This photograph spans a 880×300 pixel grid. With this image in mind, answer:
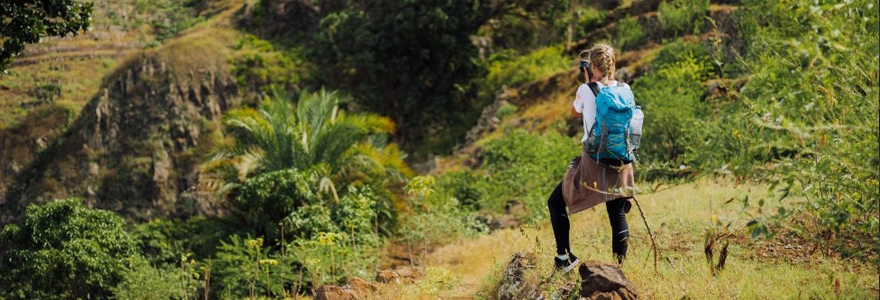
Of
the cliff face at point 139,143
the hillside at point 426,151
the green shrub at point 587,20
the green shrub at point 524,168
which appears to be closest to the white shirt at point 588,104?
the hillside at point 426,151

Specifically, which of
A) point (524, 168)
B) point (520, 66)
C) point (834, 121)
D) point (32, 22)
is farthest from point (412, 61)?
point (834, 121)

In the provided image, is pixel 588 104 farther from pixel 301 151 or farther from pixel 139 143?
pixel 139 143

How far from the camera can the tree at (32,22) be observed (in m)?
10.0

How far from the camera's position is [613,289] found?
5516mm

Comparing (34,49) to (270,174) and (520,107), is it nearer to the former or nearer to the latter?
(520,107)

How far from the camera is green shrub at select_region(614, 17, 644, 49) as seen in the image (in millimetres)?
22859

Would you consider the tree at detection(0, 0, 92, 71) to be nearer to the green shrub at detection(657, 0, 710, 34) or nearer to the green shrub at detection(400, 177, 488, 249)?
the green shrub at detection(400, 177, 488, 249)

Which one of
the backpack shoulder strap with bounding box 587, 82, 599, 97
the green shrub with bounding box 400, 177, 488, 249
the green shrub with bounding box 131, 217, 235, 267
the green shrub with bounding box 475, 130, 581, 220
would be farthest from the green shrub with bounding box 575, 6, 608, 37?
the backpack shoulder strap with bounding box 587, 82, 599, 97

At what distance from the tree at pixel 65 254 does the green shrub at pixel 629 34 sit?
14.9 metres

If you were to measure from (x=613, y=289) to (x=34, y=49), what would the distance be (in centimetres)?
3315

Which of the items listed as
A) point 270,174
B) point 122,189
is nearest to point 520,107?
point 270,174

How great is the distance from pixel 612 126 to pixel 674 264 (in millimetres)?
1562

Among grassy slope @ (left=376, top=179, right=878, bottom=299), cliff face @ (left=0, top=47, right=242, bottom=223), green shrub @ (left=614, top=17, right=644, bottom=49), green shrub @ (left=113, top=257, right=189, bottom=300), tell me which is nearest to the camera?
grassy slope @ (left=376, top=179, right=878, bottom=299)

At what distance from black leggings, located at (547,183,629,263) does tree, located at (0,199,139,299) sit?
7737 millimetres
